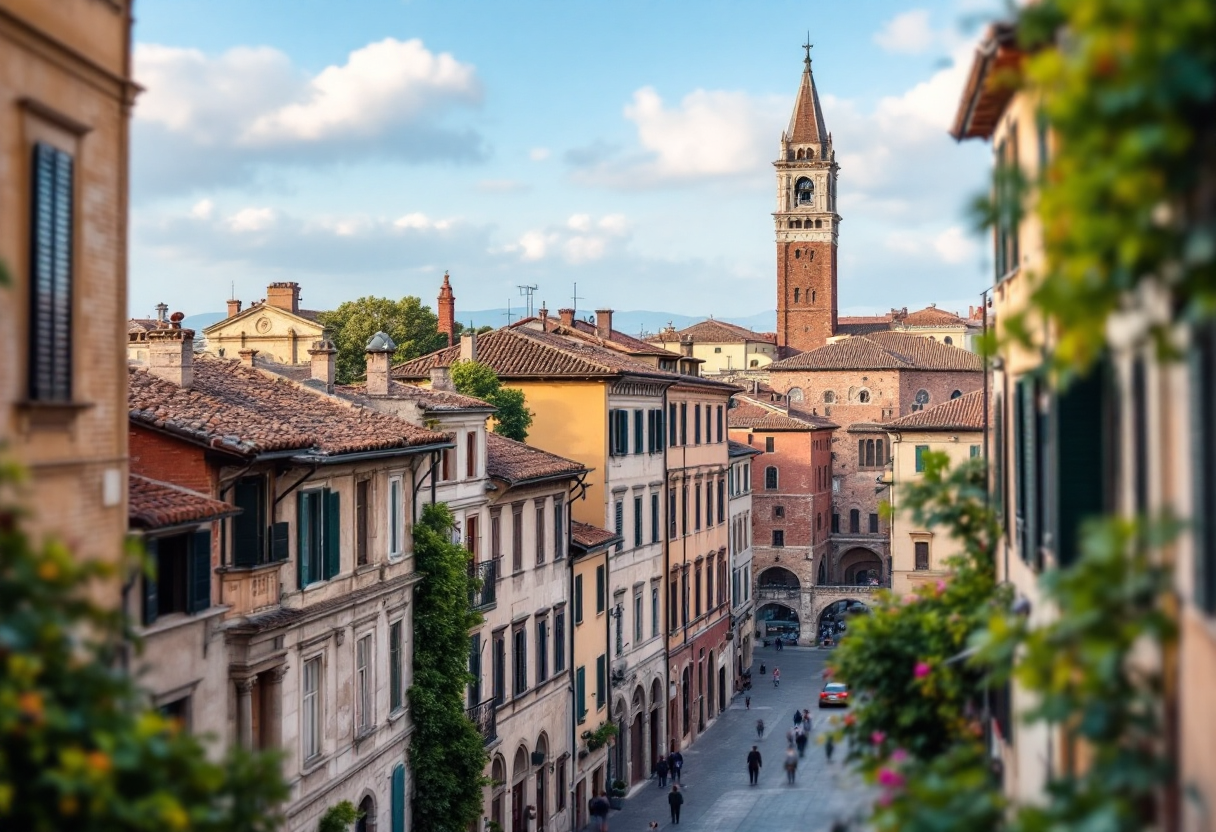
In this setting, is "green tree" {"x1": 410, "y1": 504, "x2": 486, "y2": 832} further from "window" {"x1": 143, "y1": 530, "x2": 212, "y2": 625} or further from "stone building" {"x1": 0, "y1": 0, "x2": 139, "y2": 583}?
"stone building" {"x1": 0, "y1": 0, "x2": 139, "y2": 583}

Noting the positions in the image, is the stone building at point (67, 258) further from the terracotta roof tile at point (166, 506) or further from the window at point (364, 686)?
the window at point (364, 686)

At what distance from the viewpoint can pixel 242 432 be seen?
22.3 meters

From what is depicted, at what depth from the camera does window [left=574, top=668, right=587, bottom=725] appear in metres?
43.1

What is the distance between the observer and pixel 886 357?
356 ft

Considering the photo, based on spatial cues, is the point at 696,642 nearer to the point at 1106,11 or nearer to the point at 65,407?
the point at 65,407

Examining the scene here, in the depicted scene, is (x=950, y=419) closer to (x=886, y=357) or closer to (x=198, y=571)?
(x=198, y=571)

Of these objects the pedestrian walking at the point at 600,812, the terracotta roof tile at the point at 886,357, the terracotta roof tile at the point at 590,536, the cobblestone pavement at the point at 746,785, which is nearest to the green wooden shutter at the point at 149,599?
the cobblestone pavement at the point at 746,785

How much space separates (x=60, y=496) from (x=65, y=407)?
26.6 inches

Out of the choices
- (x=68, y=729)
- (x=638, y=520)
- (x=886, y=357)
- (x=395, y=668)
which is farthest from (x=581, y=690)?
(x=886, y=357)

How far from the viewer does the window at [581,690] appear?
43.1m

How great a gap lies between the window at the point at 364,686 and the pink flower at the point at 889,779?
17.6 m

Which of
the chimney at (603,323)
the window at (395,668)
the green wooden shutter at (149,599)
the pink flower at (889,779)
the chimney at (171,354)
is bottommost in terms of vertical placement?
the window at (395,668)

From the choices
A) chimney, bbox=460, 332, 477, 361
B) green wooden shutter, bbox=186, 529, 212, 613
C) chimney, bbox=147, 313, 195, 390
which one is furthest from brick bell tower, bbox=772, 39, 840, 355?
green wooden shutter, bbox=186, 529, 212, 613

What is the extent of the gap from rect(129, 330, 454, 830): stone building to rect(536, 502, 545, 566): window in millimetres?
8252
